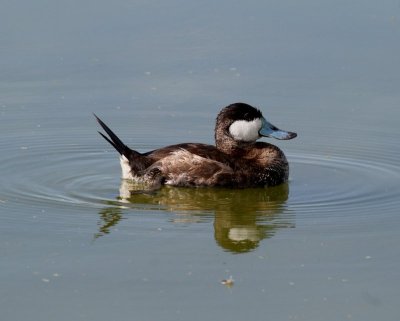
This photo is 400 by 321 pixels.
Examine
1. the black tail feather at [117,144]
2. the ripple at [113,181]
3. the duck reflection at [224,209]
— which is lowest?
the duck reflection at [224,209]

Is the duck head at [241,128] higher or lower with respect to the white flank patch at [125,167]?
higher

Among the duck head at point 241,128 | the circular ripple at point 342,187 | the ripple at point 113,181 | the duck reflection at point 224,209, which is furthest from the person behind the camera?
the duck head at point 241,128

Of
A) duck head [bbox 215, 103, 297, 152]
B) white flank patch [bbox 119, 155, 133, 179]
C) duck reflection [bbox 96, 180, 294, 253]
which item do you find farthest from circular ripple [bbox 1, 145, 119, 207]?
duck head [bbox 215, 103, 297, 152]

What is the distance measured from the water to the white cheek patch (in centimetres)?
47

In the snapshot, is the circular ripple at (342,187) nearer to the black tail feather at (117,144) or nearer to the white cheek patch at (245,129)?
the white cheek patch at (245,129)

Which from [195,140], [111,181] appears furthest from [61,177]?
[195,140]

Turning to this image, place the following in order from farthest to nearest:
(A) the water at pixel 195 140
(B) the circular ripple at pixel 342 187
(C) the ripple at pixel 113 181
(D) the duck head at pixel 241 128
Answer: (D) the duck head at pixel 241 128 → (C) the ripple at pixel 113 181 → (B) the circular ripple at pixel 342 187 → (A) the water at pixel 195 140

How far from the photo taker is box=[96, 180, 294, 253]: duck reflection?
27.8ft

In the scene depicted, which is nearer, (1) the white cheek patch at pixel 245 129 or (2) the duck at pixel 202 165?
(2) the duck at pixel 202 165

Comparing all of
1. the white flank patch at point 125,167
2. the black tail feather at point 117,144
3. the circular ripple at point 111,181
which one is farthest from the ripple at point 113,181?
the black tail feather at point 117,144

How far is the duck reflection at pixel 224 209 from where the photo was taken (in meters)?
8.48

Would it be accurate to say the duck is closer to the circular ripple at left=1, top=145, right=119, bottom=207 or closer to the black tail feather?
the black tail feather

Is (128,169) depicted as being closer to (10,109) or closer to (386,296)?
(10,109)

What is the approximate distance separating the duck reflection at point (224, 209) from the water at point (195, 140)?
0.02 metres
